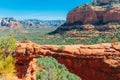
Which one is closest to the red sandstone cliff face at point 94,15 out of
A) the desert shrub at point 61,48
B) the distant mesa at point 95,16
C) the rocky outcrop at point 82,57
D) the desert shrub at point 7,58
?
the distant mesa at point 95,16

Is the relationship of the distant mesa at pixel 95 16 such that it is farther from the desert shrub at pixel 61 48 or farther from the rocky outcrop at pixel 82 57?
the desert shrub at pixel 61 48

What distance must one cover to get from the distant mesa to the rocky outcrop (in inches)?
2625

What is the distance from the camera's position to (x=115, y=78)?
4834cm

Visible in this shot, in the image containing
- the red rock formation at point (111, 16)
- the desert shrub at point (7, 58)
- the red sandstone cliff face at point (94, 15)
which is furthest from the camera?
the red sandstone cliff face at point (94, 15)

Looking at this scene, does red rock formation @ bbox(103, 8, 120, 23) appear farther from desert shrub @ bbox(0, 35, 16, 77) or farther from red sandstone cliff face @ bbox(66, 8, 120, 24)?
desert shrub @ bbox(0, 35, 16, 77)

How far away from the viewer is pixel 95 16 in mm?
132250

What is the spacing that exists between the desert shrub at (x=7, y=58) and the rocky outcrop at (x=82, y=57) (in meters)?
14.2

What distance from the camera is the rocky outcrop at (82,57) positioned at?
49.1 m

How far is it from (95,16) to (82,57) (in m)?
83.9

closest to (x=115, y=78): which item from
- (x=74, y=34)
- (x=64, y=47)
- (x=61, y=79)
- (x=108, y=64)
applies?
(x=108, y=64)

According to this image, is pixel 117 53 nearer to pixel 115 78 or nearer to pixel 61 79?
pixel 115 78

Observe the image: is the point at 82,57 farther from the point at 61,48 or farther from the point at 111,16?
the point at 111,16

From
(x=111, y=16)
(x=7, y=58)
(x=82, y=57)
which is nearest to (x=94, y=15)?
(x=111, y=16)

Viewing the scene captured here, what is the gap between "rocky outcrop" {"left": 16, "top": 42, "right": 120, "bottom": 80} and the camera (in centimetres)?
4909
